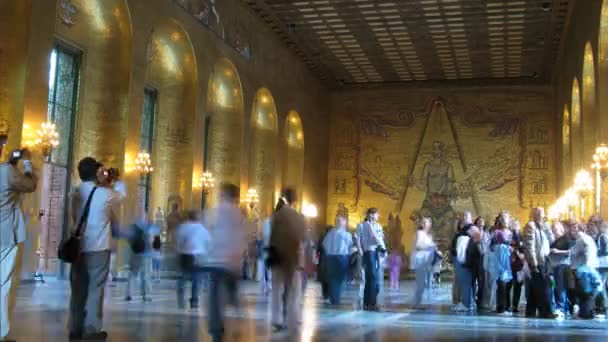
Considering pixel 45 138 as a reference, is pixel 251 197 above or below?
below

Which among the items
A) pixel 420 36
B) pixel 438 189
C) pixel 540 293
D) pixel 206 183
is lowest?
pixel 540 293

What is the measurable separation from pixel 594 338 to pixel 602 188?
8.63 metres

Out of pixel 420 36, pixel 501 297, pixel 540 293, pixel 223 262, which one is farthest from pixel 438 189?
pixel 223 262

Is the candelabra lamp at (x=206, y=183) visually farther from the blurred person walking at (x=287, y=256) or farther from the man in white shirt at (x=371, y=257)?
the blurred person walking at (x=287, y=256)

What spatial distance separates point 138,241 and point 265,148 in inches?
618

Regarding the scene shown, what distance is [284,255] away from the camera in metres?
6.96

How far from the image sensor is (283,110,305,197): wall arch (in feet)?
89.1

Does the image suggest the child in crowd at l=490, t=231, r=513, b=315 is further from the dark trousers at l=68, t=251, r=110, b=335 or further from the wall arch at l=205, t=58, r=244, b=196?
the wall arch at l=205, t=58, r=244, b=196

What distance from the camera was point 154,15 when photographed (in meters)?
16.5

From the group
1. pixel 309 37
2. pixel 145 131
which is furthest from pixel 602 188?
pixel 309 37

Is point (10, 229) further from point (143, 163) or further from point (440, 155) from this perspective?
point (440, 155)

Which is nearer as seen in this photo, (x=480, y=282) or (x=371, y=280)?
(x=371, y=280)

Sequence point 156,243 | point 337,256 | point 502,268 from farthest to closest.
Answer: point 337,256
point 502,268
point 156,243

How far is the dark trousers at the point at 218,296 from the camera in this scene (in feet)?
18.7
